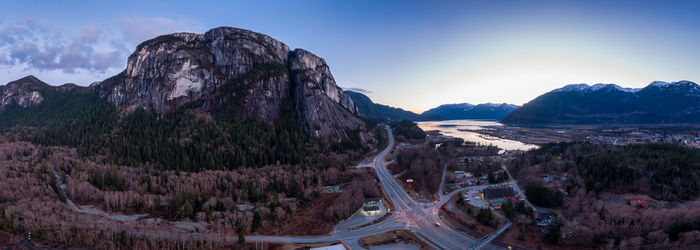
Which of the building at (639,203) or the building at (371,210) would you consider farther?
the building at (371,210)

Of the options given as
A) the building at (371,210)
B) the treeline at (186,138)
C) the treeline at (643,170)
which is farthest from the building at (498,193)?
the treeline at (186,138)

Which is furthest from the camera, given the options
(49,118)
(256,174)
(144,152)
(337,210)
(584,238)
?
(49,118)

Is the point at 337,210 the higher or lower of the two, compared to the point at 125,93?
lower

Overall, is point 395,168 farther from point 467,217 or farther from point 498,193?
point 467,217

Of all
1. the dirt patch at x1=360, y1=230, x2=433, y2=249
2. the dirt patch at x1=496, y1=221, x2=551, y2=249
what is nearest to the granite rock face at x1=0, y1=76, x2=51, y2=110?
the dirt patch at x1=360, y1=230, x2=433, y2=249

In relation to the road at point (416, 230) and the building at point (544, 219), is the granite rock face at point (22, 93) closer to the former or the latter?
the road at point (416, 230)

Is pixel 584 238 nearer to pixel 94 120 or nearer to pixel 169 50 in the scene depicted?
pixel 169 50

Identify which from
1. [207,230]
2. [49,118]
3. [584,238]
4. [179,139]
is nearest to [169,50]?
[179,139]

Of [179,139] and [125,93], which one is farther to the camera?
[125,93]
